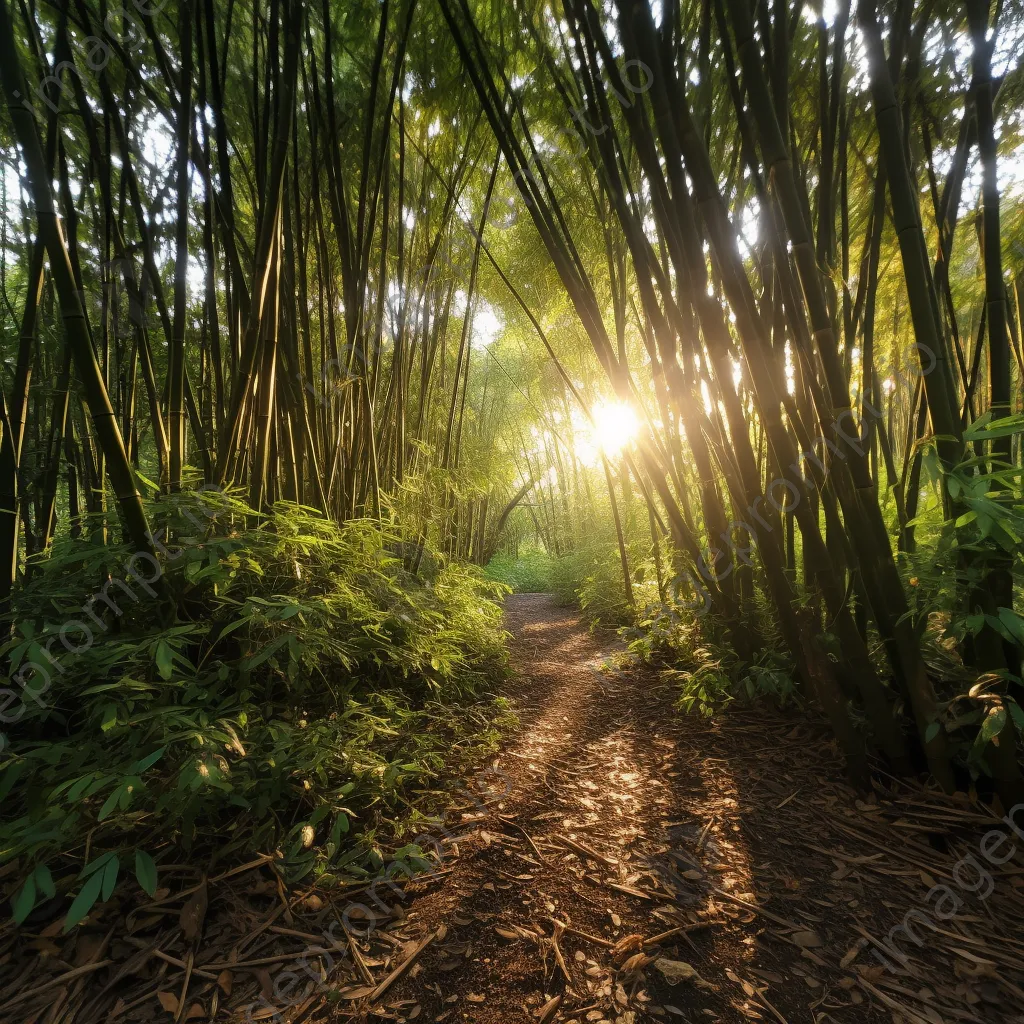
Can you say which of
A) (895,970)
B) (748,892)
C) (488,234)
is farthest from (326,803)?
(488,234)

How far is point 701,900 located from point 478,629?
4.68ft

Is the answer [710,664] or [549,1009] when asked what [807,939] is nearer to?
[549,1009]

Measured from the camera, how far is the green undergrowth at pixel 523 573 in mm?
6902

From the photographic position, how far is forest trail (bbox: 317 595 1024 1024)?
2.27 feet

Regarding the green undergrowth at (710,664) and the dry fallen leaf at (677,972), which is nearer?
the dry fallen leaf at (677,972)

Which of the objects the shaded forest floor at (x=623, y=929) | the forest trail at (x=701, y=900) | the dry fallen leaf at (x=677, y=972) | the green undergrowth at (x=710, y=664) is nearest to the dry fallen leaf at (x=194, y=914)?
the shaded forest floor at (x=623, y=929)

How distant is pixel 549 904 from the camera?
2.96 feet

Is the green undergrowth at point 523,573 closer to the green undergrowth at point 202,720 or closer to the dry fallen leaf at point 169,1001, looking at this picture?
the green undergrowth at point 202,720

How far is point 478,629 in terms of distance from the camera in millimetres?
2197

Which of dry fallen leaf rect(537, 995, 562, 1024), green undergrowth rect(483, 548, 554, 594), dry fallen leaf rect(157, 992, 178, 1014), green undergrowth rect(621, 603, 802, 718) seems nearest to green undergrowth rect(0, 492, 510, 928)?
dry fallen leaf rect(157, 992, 178, 1014)

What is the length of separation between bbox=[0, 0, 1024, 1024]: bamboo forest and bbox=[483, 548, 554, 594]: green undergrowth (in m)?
4.70

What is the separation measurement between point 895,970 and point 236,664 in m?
1.37

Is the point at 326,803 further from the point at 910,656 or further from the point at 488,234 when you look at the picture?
the point at 488,234

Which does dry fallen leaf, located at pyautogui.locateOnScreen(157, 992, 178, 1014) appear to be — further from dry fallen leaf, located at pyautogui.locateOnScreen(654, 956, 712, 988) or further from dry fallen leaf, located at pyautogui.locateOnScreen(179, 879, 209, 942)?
dry fallen leaf, located at pyautogui.locateOnScreen(654, 956, 712, 988)
